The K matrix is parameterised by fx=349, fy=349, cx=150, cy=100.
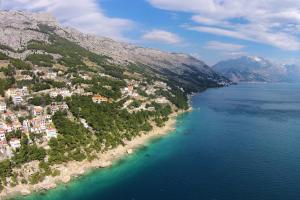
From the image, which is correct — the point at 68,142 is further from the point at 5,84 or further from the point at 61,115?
the point at 5,84

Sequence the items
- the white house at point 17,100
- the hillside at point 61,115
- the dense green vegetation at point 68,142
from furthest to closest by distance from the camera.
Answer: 1. the white house at point 17,100
2. the dense green vegetation at point 68,142
3. the hillside at point 61,115

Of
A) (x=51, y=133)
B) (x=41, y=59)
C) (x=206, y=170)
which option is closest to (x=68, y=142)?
(x=51, y=133)

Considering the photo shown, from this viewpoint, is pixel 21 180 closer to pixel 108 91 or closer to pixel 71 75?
pixel 108 91

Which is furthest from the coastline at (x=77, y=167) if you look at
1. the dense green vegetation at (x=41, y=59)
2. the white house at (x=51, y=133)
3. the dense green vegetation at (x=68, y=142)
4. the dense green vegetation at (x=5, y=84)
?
the dense green vegetation at (x=41, y=59)

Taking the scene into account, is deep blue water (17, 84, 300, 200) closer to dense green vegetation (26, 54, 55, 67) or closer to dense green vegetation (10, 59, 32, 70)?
dense green vegetation (10, 59, 32, 70)

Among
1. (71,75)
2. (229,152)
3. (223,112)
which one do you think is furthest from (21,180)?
(223,112)

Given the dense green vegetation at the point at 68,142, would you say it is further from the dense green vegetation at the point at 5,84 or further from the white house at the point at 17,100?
the dense green vegetation at the point at 5,84
